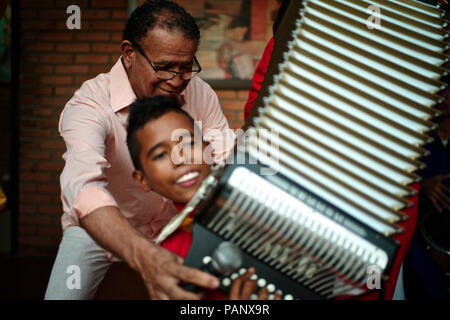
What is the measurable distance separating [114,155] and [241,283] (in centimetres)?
84

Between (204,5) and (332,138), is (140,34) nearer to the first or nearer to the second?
(332,138)

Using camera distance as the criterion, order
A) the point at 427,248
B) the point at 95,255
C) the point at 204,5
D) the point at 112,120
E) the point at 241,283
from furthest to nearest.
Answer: the point at 204,5
the point at 427,248
the point at 95,255
the point at 112,120
the point at 241,283

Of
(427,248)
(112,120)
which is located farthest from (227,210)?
(427,248)

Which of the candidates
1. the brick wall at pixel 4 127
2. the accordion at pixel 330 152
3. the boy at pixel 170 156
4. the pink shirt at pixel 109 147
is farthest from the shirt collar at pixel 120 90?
the brick wall at pixel 4 127

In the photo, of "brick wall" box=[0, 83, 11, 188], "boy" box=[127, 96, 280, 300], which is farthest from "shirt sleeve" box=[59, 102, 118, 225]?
"brick wall" box=[0, 83, 11, 188]

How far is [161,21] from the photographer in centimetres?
149

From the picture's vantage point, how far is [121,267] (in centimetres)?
343

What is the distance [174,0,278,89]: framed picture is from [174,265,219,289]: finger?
2536 mm

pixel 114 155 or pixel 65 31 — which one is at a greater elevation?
pixel 65 31

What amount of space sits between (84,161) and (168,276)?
47 cm

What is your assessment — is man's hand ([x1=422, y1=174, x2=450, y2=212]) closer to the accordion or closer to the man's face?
the accordion

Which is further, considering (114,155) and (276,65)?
(114,155)
